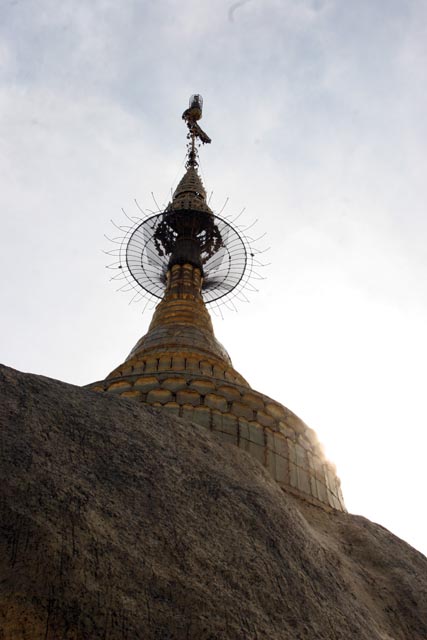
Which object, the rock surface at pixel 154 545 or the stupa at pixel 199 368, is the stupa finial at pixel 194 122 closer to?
the stupa at pixel 199 368

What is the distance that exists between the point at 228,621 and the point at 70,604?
144 cm

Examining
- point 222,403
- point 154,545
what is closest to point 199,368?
point 222,403

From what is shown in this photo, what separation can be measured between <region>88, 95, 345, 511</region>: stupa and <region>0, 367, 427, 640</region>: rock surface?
123 inches

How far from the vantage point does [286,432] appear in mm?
13414

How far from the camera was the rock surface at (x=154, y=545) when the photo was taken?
16.4 feet

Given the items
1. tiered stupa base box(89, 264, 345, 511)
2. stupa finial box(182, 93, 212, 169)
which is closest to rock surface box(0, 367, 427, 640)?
tiered stupa base box(89, 264, 345, 511)

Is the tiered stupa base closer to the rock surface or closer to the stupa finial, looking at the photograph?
the rock surface

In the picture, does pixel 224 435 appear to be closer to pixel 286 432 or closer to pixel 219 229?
pixel 286 432

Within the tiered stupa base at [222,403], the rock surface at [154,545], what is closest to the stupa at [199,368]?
the tiered stupa base at [222,403]

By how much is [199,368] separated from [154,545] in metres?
9.91

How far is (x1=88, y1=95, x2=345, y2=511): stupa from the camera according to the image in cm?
1255

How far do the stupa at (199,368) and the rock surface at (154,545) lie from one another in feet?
10.3

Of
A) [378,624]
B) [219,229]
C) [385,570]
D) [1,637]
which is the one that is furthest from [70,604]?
[219,229]

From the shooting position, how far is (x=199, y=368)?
15.8m
